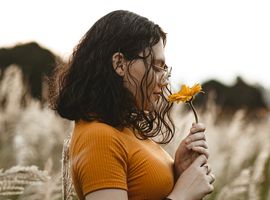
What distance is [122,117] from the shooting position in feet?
7.93

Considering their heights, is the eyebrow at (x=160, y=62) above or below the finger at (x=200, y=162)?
above

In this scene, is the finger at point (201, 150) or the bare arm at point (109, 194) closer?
the bare arm at point (109, 194)

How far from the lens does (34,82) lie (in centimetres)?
1339

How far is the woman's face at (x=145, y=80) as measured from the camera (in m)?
2.40

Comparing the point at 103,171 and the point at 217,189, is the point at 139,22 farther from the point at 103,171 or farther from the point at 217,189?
the point at 217,189

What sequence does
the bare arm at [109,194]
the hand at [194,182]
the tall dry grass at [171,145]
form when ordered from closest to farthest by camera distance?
the bare arm at [109,194] < the hand at [194,182] < the tall dry grass at [171,145]

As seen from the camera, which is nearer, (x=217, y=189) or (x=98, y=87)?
(x=98, y=87)

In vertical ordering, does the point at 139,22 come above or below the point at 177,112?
above

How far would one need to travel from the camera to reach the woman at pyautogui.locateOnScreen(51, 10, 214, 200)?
7.50 feet

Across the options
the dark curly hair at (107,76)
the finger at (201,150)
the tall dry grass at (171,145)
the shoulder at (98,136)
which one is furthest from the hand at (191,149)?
the tall dry grass at (171,145)

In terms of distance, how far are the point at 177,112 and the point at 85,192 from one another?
2940mm

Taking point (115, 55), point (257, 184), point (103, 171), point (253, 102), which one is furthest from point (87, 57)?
point (253, 102)

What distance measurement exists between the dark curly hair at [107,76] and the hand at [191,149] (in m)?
0.12

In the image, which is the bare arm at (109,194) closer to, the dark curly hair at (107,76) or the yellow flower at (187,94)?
the dark curly hair at (107,76)
